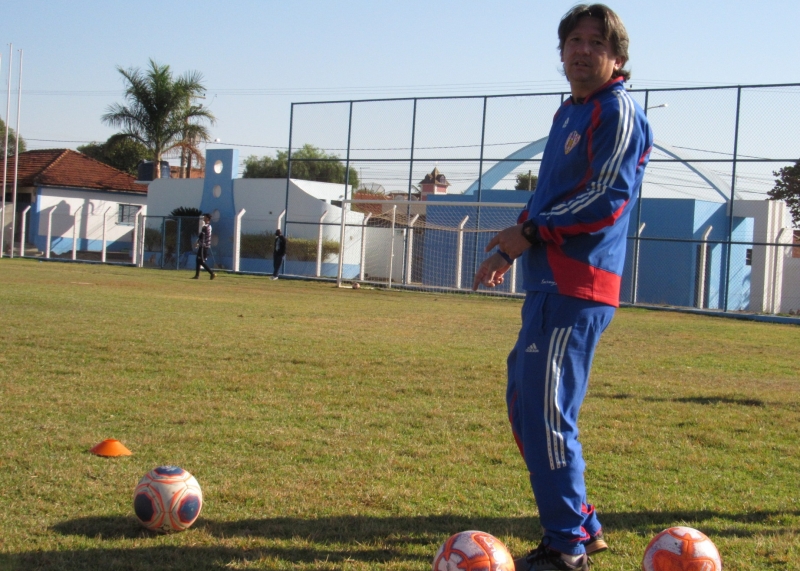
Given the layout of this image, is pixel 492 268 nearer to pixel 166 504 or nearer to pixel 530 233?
pixel 530 233

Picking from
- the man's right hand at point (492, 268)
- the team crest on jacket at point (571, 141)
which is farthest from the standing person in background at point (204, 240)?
the team crest on jacket at point (571, 141)

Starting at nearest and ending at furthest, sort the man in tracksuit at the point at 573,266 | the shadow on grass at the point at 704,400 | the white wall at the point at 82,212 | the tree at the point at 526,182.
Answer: the man in tracksuit at the point at 573,266 → the shadow on grass at the point at 704,400 → the tree at the point at 526,182 → the white wall at the point at 82,212

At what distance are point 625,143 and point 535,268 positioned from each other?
1.71ft

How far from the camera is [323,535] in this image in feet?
10.5

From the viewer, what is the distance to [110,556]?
9.52 ft

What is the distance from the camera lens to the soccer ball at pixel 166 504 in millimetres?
3148

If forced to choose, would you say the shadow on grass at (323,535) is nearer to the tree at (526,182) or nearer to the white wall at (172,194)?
the tree at (526,182)

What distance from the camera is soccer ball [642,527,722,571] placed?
2.68m

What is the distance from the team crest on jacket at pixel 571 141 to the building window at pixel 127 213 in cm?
4327

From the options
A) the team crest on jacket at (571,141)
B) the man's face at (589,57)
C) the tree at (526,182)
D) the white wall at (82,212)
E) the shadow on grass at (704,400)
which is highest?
the tree at (526,182)

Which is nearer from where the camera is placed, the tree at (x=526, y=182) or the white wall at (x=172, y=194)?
the tree at (x=526, y=182)

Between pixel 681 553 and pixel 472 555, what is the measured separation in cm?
70

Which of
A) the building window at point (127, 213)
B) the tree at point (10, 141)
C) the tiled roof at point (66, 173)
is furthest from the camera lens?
the tree at point (10, 141)

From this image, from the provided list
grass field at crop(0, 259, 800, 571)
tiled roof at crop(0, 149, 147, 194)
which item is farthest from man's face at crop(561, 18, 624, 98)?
tiled roof at crop(0, 149, 147, 194)
